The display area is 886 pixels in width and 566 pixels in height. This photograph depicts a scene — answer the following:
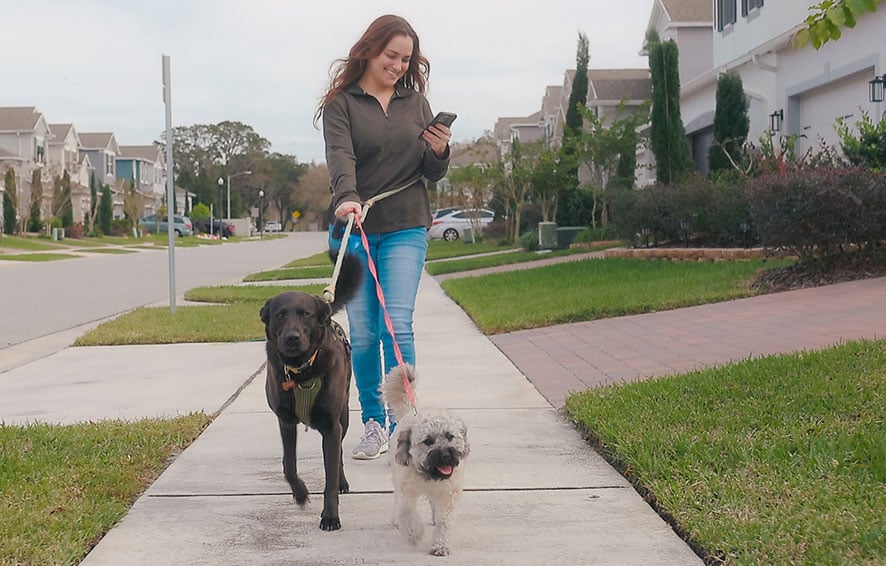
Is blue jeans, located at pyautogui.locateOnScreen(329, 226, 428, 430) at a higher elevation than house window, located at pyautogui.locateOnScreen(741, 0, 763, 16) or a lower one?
lower

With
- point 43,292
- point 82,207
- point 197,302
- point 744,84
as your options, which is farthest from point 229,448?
point 82,207

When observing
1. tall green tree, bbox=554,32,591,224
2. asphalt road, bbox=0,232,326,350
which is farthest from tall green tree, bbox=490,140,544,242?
asphalt road, bbox=0,232,326,350

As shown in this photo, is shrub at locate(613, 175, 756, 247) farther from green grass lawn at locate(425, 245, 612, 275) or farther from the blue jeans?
the blue jeans

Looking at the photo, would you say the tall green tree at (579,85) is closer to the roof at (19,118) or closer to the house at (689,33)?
the house at (689,33)

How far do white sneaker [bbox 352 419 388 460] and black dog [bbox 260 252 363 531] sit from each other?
3.03 feet

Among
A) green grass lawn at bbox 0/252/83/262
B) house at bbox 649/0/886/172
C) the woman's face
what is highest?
house at bbox 649/0/886/172

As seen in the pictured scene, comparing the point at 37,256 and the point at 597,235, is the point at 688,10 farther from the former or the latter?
the point at 37,256

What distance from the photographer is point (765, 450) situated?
491 cm

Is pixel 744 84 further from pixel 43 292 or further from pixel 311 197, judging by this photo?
pixel 311 197

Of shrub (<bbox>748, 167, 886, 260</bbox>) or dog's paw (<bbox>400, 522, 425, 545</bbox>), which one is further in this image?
shrub (<bbox>748, 167, 886, 260</bbox>)

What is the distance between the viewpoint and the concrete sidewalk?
3.96m

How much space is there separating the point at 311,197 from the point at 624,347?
10224 centimetres

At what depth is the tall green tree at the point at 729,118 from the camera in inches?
845

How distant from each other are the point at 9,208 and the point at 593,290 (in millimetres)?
46231
